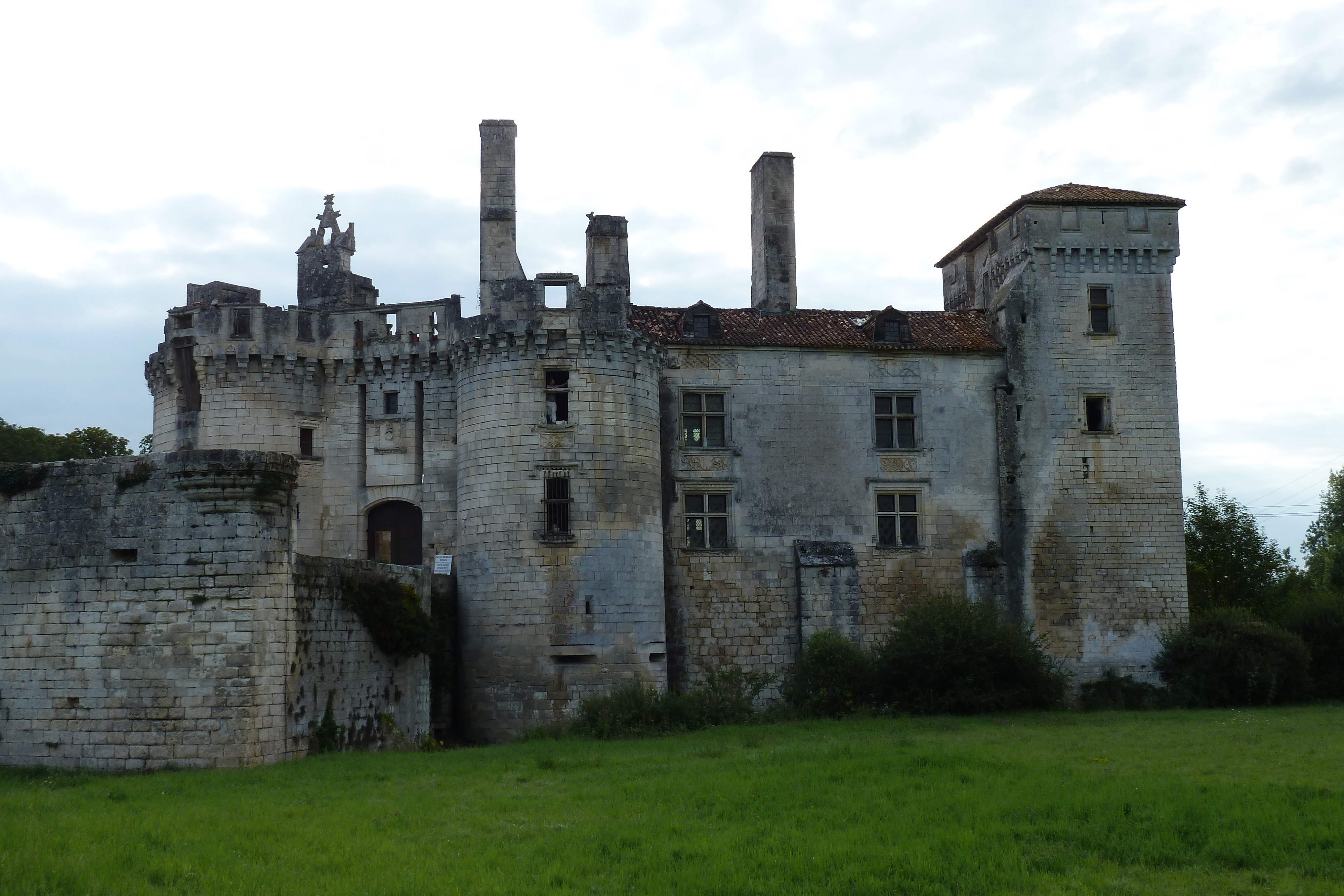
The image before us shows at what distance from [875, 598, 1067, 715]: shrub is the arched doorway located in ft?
35.6

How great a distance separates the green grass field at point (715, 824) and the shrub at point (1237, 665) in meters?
9.35

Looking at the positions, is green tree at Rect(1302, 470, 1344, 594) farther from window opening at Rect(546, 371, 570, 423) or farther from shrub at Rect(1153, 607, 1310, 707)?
window opening at Rect(546, 371, 570, 423)

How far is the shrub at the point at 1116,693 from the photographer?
97.4ft

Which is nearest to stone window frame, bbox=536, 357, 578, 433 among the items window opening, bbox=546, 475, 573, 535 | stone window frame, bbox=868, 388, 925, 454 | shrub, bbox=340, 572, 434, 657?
window opening, bbox=546, 475, 573, 535

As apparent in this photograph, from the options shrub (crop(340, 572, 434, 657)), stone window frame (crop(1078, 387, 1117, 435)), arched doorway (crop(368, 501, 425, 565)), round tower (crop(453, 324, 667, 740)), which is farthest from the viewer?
stone window frame (crop(1078, 387, 1117, 435))

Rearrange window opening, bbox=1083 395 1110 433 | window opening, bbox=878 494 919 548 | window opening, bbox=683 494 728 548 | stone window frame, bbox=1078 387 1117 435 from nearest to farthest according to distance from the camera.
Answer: window opening, bbox=683 494 728 548, window opening, bbox=878 494 919 548, stone window frame, bbox=1078 387 1117 435, window opening, bbox=1083 395 1110 433

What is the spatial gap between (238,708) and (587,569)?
31.3ft

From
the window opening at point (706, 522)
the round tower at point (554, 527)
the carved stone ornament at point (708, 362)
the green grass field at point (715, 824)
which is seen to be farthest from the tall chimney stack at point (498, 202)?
the green grass field at point (715, 824)

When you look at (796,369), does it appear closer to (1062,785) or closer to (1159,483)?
(1159,483)

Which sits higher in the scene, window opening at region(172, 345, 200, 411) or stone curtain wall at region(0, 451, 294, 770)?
window opening at region(172, 345, 200, 411)

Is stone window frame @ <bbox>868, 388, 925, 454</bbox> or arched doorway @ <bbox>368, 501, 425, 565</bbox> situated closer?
arched doorway @ <bbox>368, 501, 425, 565</bbox>

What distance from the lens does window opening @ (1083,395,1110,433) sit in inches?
1226

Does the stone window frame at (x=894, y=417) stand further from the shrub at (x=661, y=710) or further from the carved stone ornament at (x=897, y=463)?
the shrub at (x=661, y=710)

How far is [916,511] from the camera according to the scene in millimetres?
30531
